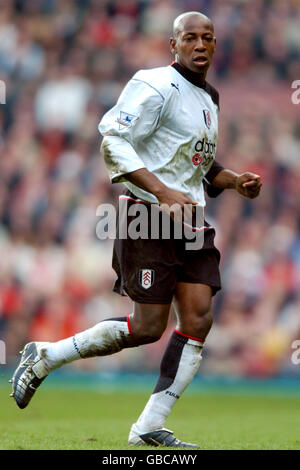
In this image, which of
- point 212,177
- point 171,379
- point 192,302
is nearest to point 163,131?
point 212,177

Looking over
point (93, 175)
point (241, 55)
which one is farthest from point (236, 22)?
point (93, 175)

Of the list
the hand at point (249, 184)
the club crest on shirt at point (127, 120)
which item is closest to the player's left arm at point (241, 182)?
the hand at point (249, 184)

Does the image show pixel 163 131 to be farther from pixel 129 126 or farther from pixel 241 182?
pixel 241 182

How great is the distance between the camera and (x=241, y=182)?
18.9ft

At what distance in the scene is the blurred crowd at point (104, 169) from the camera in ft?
40.9

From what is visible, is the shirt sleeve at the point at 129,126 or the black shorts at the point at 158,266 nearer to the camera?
the shirt sleeve at the point at 129,126

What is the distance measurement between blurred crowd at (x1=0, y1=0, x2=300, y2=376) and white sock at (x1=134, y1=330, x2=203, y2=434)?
669 centimetres

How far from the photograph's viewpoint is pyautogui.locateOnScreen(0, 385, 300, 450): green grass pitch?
5645 mm

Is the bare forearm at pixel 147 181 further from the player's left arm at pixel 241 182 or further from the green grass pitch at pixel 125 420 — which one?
the green grass pitch at pixel 125 420

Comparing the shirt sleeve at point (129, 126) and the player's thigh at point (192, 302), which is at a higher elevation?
the shirt sleeve at point (129, 126)

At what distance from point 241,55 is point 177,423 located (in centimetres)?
895

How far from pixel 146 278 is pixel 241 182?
86 centimetres

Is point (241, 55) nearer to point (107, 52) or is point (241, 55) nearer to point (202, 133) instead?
point (107, 52)

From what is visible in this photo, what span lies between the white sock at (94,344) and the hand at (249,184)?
1.04 meters
